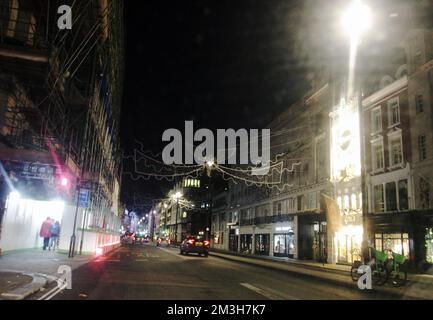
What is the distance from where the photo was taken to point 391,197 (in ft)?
94.7

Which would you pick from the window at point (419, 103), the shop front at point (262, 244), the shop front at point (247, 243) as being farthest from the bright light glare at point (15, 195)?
the shop front at point (247, 243)

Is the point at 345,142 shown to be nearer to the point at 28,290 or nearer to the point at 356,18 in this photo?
the point at 356,18

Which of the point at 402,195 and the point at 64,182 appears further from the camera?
the point at 402,195

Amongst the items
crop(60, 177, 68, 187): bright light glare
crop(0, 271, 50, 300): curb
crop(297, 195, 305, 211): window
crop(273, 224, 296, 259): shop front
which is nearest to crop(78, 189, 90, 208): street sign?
crop(60, 177, 68, 187): bright light glare

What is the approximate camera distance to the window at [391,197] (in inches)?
1119

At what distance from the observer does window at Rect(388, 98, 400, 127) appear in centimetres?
2900

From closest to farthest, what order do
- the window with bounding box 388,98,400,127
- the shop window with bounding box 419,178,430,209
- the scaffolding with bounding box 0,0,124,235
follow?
the scaffolding with bounding box 0,0,124,235, the shop window with bounding box 419,178,430,209, the window with bounding box 388,98,400,127

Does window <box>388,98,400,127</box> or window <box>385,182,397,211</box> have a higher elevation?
window <box>388,98,400,127</box>

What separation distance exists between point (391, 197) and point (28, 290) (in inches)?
980

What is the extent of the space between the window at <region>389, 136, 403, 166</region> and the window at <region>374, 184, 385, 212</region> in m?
2.22

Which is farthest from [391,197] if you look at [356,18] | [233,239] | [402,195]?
[233,239]

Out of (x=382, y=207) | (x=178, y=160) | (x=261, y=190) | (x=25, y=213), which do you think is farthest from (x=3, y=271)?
(x=261, y=190)

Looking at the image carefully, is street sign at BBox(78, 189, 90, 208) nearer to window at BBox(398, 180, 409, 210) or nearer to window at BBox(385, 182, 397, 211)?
window at BBox(398, 180, 409, 210)

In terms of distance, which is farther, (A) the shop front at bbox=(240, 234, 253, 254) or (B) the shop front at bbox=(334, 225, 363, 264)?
(A) the shop front at bbox=(240, 234, 253, 254)
